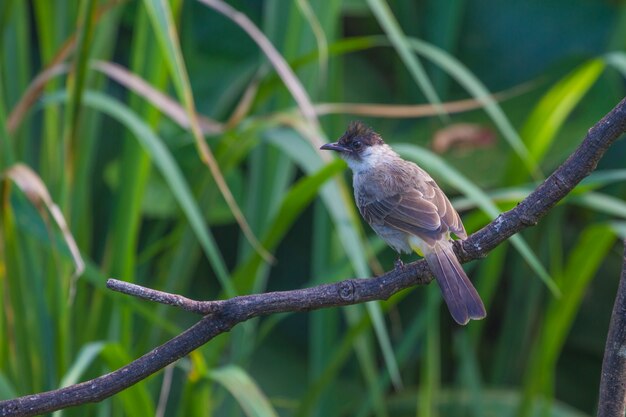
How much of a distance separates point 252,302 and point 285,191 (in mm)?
2046

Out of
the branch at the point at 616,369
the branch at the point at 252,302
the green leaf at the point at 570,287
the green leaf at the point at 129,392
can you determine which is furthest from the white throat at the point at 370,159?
the branch at the point at 616,369

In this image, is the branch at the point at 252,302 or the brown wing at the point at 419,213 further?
the brown wing at the point at 419,213

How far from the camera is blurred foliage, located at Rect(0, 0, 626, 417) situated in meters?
2.68

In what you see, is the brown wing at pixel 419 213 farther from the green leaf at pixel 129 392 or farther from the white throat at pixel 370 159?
the green leaf at pixel 129 392

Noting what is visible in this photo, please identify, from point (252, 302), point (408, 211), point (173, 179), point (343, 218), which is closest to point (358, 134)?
point (343, 218)

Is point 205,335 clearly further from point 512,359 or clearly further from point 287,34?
point 512,359

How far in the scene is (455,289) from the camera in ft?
7.00

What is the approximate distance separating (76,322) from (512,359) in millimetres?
1847

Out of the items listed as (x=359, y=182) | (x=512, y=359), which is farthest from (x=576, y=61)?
(x=359, y=182)

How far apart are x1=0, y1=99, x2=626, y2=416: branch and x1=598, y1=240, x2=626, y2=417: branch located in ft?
0.70

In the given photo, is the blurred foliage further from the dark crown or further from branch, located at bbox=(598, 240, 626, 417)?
branch, located at bbox=(598, 240, 626, 417)

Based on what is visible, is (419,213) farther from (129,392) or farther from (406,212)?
(129,392)

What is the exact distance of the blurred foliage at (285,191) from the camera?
8.79 ft

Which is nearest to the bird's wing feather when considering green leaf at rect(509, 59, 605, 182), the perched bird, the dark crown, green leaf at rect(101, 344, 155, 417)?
the perched bird
